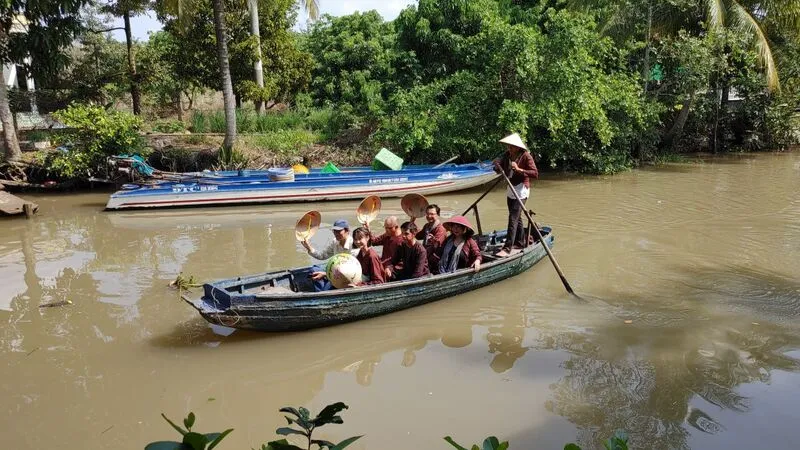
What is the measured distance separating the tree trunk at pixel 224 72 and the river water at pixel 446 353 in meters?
5.41

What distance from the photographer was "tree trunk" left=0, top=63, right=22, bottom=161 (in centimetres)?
1358

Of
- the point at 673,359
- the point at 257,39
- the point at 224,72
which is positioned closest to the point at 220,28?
the point at 224,72

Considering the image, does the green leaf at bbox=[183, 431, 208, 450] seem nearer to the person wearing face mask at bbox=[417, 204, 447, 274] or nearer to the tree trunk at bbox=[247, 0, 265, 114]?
the person wearing face mask at bbox=[417, 204, 447, 274]

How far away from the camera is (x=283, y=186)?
13.4 metres

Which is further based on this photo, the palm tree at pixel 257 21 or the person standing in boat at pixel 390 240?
the palm tree at pixel 257 21

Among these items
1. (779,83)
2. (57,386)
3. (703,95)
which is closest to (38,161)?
(57,386)

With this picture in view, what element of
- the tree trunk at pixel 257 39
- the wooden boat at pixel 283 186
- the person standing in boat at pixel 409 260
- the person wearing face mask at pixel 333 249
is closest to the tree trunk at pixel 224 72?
the wooden boat at pixel 283 186

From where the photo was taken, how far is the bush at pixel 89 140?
13711 millimetres

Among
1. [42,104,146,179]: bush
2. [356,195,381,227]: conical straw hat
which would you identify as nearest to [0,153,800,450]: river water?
[356,195,381,227]: conical straw hat

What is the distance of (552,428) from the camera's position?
187 inches

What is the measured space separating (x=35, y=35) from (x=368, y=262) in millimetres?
12707

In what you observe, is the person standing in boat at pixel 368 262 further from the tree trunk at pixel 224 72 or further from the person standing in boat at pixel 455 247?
the tree trunk at pixel 224 72

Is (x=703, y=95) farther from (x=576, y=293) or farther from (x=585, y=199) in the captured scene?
(x=576, y=293)

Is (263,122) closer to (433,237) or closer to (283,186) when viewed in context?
(283,186)
